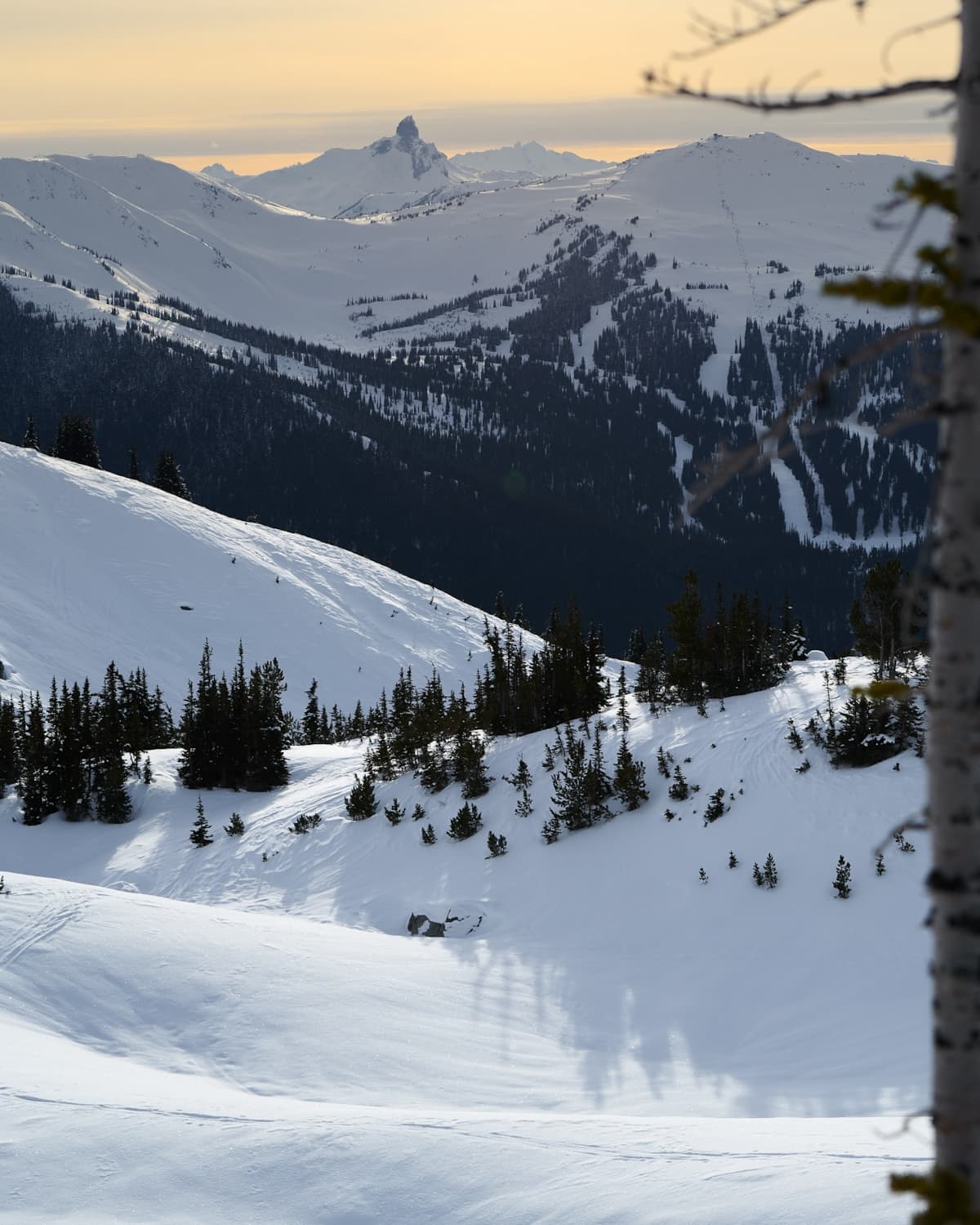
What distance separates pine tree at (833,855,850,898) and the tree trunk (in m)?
12.3

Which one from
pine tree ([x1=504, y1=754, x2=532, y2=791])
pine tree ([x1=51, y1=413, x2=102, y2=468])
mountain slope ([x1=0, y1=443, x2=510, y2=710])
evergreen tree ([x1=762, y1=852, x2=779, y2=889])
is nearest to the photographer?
evergreen tree ([x1=762, y1=852, x2=779, y2=889])

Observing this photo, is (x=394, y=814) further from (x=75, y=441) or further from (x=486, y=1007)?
(x=75, y=441)

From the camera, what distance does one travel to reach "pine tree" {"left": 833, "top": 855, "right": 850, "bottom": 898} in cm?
1476

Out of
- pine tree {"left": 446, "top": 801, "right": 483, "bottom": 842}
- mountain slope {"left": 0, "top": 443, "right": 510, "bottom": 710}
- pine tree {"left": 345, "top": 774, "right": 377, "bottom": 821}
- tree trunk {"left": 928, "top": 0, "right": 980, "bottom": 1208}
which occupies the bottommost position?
mountain slope {"left": 0, "top": 443, "right": 510, "bottom": 710}

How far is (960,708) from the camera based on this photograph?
118 inches

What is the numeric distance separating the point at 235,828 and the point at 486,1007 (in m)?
11.1

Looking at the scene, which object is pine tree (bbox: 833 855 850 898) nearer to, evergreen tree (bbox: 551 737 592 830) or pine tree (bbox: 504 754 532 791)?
evergreen tree (bbox: 551 737 592 830)

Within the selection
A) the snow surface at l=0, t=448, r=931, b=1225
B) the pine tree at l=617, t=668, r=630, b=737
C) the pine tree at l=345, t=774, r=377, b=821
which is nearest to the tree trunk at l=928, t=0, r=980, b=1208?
the snow surface at l=0, t=448, r=931, b=1225

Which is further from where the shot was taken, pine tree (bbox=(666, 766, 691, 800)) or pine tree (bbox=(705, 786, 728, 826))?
pine tree (bbox=(666, 766, 691, 800))

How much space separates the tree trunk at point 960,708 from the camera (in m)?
2.87

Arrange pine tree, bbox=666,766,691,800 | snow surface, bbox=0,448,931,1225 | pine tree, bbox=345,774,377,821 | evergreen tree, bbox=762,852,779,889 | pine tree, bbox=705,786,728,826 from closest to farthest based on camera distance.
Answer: snow surface, bbox=0,448,931,1225, evergreen tree, bbox=762,852,779,889, pine tree, bbox=705,786,728,826, pine tree, bbox=666,766,691,800, pine tree, bbox=345,774,377,821

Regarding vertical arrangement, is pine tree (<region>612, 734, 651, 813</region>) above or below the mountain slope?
above

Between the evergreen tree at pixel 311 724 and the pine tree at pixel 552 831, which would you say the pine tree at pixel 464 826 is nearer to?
the pine tree at pixel 552 831

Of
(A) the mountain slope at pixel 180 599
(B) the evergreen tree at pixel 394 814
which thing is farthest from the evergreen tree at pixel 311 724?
(B) the evergreen tree at pixel 394 814
